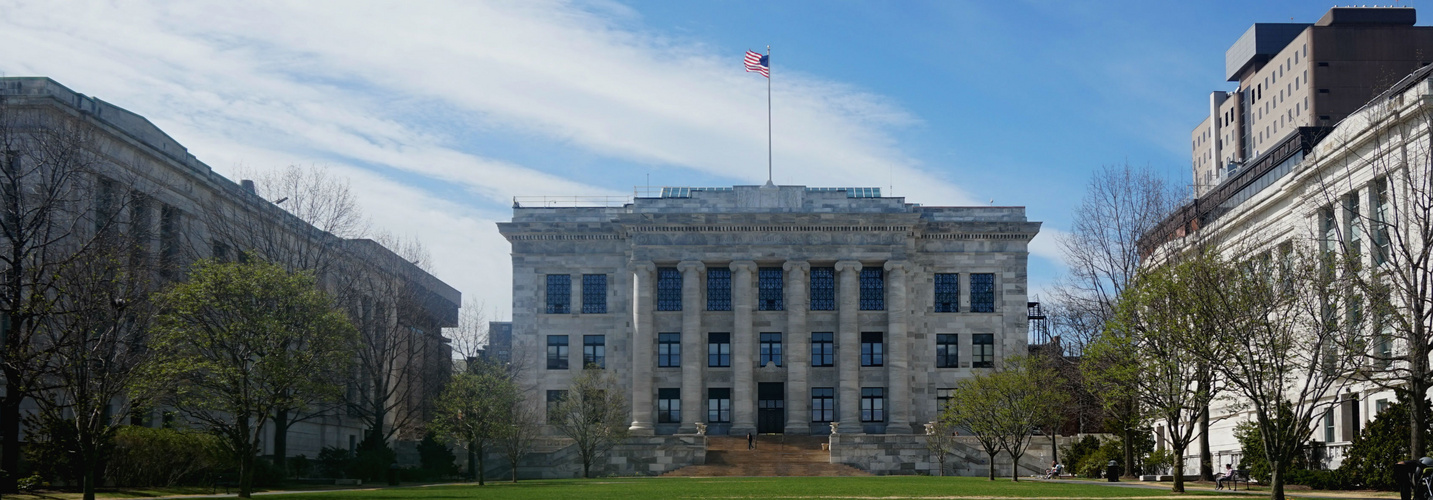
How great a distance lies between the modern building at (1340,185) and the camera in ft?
142

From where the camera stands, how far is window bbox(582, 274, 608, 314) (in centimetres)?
9006

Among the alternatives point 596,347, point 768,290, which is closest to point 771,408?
point 768,290

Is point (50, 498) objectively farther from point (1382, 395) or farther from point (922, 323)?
point (922, 323)

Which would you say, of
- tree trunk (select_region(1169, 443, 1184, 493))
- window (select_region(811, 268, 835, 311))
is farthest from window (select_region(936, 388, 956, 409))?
tree trunk (select_region(1169, 443, 1184, 493))

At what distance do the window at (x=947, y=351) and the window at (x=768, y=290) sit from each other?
37.0ft

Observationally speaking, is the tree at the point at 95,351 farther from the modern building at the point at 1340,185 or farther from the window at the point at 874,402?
the window at the point at 874,402

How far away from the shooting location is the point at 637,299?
86312 millimetres

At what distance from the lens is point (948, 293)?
89.1m

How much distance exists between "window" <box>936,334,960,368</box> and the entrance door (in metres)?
10.9

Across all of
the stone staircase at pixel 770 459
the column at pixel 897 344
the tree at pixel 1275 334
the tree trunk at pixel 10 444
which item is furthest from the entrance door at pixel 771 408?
the tree trunk at pixel 10 444

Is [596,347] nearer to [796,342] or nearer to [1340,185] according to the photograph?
[796,342]

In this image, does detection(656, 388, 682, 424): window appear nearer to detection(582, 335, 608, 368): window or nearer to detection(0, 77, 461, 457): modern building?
detection(582, 335, 608, 368): window

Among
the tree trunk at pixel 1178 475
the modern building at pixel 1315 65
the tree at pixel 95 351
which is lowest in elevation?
the tree trunk at pixel 1178 475

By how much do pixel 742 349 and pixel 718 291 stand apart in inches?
180
